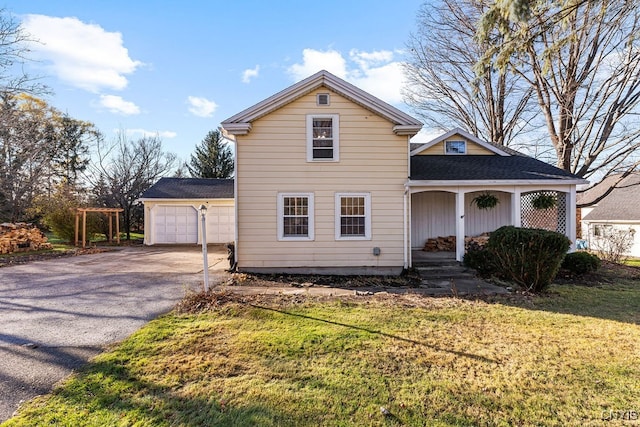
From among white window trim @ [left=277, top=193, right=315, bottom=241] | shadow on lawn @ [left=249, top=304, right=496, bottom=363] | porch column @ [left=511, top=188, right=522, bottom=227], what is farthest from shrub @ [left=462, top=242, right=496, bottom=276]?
shadow on lawn @ [left=249, top=304, right=496, bottom=363]

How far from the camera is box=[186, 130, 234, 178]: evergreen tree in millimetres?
29109

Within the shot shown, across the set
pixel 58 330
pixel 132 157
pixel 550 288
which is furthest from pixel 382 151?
pixel 132 157

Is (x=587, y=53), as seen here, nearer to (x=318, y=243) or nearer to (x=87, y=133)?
(x=318, y=243)

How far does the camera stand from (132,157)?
80.9ft

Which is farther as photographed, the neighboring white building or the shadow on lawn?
the neighboring white building

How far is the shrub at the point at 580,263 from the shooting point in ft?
29.9

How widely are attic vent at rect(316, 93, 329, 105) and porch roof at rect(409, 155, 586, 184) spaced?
3.42 meters

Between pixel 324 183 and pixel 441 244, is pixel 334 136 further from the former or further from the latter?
pixel 441 244

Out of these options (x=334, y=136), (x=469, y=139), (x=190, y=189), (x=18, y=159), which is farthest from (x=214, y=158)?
(x=469, y=139)

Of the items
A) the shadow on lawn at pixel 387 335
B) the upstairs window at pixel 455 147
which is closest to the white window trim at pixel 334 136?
the shadow on lawn at pixel 387 335

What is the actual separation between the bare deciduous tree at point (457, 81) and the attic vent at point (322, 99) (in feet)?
39.4

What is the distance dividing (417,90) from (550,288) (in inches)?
643

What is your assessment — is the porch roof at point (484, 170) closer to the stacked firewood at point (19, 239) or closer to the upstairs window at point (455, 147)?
the upstairs window at point (455, 147)

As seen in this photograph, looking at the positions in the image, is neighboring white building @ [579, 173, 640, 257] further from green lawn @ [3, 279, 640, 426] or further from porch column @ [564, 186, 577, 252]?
green lawn @ [3, 279, 640, 426]
